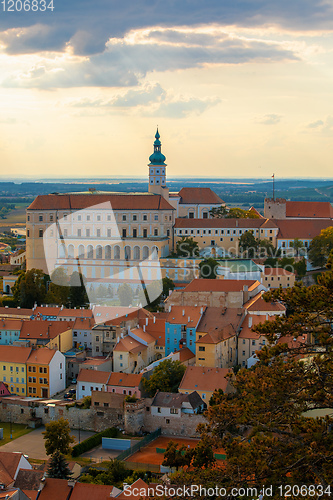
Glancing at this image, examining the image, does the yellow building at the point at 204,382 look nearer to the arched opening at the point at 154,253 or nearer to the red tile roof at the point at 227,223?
the arched opening at the point at 154,253

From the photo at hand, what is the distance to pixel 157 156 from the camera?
241 feet

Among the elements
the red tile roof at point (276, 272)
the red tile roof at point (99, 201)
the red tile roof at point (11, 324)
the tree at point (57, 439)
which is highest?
the red tile roof at point (99, 201)

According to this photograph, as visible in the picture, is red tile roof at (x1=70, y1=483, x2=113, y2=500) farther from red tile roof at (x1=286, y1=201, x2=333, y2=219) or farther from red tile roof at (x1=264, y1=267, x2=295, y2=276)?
red tile roof at (x1=286, y1=201, x2=333, y2=219)

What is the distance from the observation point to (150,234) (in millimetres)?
66188

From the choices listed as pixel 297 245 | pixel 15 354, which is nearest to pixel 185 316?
pixel 15 354

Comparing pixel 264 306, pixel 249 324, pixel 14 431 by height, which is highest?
pixel 264 306

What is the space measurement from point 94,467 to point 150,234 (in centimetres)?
3894

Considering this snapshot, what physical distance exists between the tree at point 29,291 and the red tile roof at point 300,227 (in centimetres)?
2255

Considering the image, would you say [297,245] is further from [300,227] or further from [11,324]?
[11,324]

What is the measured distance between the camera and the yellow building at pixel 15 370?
38438 millimetres

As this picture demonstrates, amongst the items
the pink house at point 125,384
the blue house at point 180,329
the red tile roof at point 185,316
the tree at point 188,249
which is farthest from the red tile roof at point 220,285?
the tree at point 188,249

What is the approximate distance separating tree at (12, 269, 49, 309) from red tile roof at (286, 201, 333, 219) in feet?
93.5

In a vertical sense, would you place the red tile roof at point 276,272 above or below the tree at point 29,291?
above

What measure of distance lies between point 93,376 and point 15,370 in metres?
5.25
